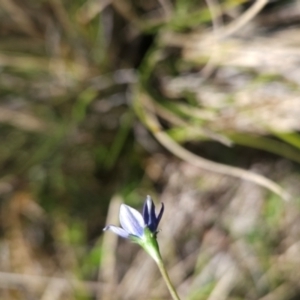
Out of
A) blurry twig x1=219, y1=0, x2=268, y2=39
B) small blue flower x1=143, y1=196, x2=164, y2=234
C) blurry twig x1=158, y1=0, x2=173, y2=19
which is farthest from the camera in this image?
blurry twig x1=158, y1=0, x2=173, y2=19

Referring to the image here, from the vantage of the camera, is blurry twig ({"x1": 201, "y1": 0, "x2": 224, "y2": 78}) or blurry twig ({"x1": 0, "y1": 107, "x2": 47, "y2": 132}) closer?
blurry twig ({"x1": 201, "y1": 0, "x2": 224, "y2": 78})

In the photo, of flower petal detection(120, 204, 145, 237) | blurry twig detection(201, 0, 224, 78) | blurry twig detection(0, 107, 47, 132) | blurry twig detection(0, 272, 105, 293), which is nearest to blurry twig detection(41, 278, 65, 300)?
blurry twig detection(0, 272, 105, 293)

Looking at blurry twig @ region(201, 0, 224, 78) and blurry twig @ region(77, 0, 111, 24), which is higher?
blurry twig @ region(77, 0, 111, 24)

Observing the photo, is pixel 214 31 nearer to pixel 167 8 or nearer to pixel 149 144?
pixel 167 8

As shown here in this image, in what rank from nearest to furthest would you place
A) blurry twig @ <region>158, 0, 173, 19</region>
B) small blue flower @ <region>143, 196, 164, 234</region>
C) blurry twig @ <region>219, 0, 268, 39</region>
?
small blue flower @ <region>143, 196, 164, 234</region> < blurry twig @ <region>219, 0, 268, 39</region> < blurry twig @ <region>158, 0, 173, 19</region>

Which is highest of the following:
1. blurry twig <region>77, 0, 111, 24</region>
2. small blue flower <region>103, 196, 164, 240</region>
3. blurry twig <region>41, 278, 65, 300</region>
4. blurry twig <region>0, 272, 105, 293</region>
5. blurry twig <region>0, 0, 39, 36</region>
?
blurry twig <region>0, 0, 39, 36</region>

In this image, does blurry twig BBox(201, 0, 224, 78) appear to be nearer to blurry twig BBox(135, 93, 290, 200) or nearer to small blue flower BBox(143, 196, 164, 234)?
blurry twig BBox(135, 93, 290, 200)

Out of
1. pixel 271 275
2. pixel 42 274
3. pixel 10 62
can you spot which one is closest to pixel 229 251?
pixel 271 275

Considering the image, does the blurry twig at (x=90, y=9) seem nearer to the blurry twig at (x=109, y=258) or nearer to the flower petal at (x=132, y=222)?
the blurry twig at (x=109, y=258)
